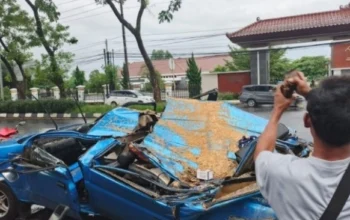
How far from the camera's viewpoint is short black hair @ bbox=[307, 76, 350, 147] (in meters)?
1.33

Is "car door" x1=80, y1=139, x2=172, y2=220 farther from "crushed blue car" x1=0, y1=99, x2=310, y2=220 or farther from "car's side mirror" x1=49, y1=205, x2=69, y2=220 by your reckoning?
"car's side mirror" x1=49, y1=205, x2=69, y2=220

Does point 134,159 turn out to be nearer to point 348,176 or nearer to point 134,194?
point 134,194

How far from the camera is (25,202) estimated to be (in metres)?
4.30

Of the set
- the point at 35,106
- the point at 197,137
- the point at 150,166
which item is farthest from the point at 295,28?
the point at 150,166

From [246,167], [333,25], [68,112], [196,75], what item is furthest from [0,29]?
[246,167]

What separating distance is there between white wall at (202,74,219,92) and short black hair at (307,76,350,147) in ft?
82.0

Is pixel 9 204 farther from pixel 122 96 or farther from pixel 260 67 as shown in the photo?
pixel 122 96

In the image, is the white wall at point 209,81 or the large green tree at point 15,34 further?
the white wall at point 209,81

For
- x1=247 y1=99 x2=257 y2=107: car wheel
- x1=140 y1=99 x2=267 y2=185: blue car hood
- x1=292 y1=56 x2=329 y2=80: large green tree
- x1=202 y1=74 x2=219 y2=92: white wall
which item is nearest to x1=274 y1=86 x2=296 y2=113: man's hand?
x1=140 y1=99 x2=267 y2=185: blue car hood

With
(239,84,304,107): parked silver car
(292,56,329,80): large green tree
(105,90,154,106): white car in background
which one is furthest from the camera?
(292,56,329,80): large green tree

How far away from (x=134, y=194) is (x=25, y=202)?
1652 mm

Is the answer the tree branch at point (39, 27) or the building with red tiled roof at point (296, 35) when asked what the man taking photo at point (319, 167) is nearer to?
the tree branch at point (39, 27)

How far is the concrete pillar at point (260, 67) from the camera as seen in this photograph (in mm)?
24016

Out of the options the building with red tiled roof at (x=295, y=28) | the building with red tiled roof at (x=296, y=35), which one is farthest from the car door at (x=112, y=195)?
the building with red tiled roof at (x=295, y=28)
